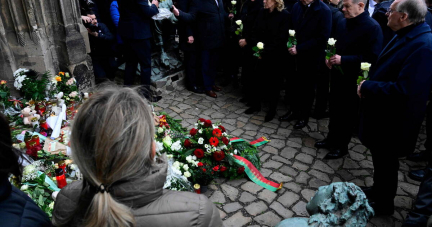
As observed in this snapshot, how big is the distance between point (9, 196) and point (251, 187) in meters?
3.12

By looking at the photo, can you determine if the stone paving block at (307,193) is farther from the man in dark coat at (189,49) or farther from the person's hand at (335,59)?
the man in dark coat at (189,49)

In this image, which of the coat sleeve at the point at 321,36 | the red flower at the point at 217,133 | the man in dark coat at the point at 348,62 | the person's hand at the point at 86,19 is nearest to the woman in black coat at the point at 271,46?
the coat sleeve at the point at 321,36

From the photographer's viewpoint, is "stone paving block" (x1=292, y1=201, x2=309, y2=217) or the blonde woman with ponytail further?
"stone paving block" (x1=292, y1=201, x2=309, y2=217)

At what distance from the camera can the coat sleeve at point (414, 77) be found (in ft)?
10.0

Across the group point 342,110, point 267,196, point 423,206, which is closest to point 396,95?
point 423,206

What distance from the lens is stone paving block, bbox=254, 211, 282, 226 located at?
3.52 meters

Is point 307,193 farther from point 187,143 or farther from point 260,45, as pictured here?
point 260,45

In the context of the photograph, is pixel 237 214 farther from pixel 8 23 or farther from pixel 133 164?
pixel 8 23

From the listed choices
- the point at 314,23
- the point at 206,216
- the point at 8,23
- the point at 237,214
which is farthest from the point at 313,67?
the point at 8,23

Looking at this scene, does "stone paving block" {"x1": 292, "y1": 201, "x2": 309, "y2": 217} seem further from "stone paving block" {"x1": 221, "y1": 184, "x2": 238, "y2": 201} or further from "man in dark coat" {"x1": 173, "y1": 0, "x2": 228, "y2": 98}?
"man in dark coat" {"x1": 173, "y1": 0, "x2": 228, "y2": 98}

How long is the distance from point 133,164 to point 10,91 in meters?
4.88

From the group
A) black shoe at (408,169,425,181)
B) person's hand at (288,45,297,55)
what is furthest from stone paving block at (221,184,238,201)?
person's hand at (288,45,297,55)

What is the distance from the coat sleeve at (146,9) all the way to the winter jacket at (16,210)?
4.88 meters

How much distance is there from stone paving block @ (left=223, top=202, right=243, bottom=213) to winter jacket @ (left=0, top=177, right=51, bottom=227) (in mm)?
2506
